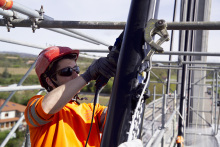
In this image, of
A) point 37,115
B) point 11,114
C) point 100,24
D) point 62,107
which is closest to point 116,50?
point 100,24

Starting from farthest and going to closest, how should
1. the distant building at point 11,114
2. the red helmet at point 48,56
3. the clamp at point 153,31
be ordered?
the distant building at point 11,114, the red helmet at point 48,56, the clamp at point 153,31

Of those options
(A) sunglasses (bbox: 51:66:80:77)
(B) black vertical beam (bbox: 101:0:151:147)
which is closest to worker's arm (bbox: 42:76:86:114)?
(A) sunglasses (bbox: 51:66:80:77)

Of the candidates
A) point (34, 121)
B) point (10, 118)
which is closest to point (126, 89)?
point (34, 121)

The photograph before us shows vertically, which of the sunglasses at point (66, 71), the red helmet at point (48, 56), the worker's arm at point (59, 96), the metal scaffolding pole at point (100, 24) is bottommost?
the worker's arm at point (59, 96)

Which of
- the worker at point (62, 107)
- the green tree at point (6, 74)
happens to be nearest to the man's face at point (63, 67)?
the worker at point (62, 107)

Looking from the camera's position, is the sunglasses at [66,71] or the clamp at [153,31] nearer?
the clamp at [153,31]

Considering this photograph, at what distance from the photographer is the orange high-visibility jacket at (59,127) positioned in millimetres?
995

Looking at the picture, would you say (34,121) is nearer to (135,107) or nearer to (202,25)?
(135,107)

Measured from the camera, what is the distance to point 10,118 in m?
12.2

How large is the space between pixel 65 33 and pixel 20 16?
0.76 m

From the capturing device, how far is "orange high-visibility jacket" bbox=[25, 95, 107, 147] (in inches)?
39.2

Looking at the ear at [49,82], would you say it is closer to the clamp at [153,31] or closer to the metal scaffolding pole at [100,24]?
the metal scaffolding pole at [100,24]

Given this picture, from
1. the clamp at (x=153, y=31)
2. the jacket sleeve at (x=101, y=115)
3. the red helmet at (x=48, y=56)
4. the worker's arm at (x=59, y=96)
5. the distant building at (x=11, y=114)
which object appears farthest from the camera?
the distant building at (x=11, y=114)

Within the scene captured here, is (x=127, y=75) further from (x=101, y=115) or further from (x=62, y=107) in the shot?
(x=101, y=115)
